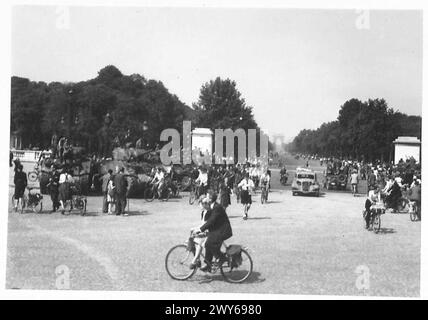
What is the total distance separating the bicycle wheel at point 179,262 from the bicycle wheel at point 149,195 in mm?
12353

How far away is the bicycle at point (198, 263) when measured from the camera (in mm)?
11250

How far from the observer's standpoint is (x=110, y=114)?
40969 millimetres

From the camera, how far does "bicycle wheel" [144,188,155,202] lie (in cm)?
2391

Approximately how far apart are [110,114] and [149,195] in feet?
59.3

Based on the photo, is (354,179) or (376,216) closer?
(376,216)

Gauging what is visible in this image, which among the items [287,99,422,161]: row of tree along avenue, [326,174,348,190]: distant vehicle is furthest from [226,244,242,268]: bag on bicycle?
[326,174,348,190]: distant vehicle

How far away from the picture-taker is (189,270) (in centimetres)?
1168

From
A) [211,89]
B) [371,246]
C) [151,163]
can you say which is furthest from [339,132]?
[371,246]

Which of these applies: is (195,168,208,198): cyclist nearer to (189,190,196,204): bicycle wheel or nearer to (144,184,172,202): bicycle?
(189,190,196,204): bicycle wheel

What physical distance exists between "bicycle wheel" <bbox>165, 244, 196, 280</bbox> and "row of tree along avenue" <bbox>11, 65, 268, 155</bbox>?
2205 centimetres

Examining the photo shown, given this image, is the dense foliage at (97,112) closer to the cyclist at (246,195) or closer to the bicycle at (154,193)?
the bicycle at (154,193)

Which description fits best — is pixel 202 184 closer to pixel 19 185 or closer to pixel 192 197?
pixel 192 197

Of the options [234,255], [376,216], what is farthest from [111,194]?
[376,216]

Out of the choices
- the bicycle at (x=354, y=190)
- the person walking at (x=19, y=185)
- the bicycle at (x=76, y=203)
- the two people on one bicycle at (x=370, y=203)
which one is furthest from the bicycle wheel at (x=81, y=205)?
the bicycle at (x=354, y=190)
